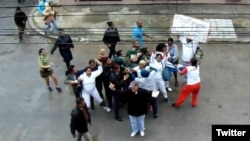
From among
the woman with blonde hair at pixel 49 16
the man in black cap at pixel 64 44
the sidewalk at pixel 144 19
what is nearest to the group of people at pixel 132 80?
the man in black cap at pixel 64 44

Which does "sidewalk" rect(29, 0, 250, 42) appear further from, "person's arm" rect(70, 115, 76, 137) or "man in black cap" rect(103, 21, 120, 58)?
"person's arm" rect(70, 115, 76, 137)

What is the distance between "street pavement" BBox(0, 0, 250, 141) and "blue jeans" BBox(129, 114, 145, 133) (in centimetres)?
23

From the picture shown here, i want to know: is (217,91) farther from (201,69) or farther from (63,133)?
(63,133)

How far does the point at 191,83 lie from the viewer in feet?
42.7

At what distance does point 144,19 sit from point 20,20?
407cm

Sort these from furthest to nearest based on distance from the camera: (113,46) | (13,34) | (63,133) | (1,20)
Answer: (1,20) → (13,34) → (113,46) → (63,133)

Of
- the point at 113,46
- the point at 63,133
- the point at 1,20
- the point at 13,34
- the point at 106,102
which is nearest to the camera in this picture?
the point at 63,133

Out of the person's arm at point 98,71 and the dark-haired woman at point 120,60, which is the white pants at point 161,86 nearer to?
the dark-haired woman at point 120,60

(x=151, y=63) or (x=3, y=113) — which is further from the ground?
(x=151, y=63)

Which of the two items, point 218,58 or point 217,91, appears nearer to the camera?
point 217,91

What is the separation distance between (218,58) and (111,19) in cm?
412

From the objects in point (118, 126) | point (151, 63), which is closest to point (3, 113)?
point (118, 126)

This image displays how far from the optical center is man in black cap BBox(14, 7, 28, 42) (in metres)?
Result: 16.5

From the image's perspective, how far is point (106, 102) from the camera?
1379 centimetres
